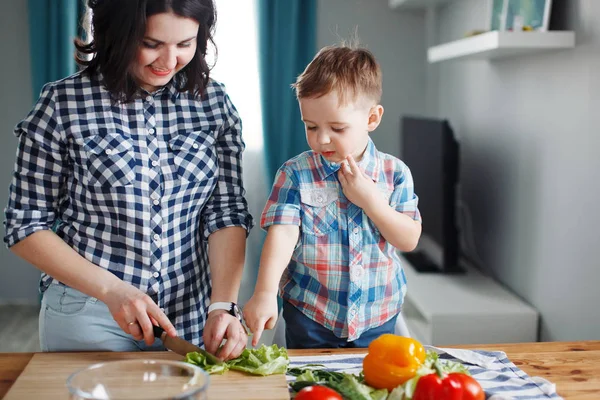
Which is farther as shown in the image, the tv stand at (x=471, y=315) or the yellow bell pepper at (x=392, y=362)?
the tv stand at (x=471, y=315)

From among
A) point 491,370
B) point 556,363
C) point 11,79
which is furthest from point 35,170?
point 11,79

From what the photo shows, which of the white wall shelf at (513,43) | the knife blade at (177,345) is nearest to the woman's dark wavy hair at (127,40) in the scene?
the knife blade at (177,345)

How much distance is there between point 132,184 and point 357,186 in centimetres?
42

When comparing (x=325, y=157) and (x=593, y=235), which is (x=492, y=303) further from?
(x=325, y=157)

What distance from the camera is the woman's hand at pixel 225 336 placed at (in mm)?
1169

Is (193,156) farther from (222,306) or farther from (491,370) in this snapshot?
(491,370)

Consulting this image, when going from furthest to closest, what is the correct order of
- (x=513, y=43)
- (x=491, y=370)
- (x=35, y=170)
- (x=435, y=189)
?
(x=435, y=189) → (x=513, y=43) → (x=35, y=170) → (x=491, y=370)

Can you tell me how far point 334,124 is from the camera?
4.22 ft

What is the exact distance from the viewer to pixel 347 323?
4.38ft

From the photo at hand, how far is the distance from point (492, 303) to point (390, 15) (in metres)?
2.11

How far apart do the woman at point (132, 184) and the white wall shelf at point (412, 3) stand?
2.76 m

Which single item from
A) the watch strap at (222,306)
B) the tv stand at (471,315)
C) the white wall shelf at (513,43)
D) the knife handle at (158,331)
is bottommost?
the tv stand at (471,315)

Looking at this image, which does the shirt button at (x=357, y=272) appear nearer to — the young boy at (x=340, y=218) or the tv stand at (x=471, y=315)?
the young boy at (x=340, y=218)

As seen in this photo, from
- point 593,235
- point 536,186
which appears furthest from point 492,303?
point 593,235
